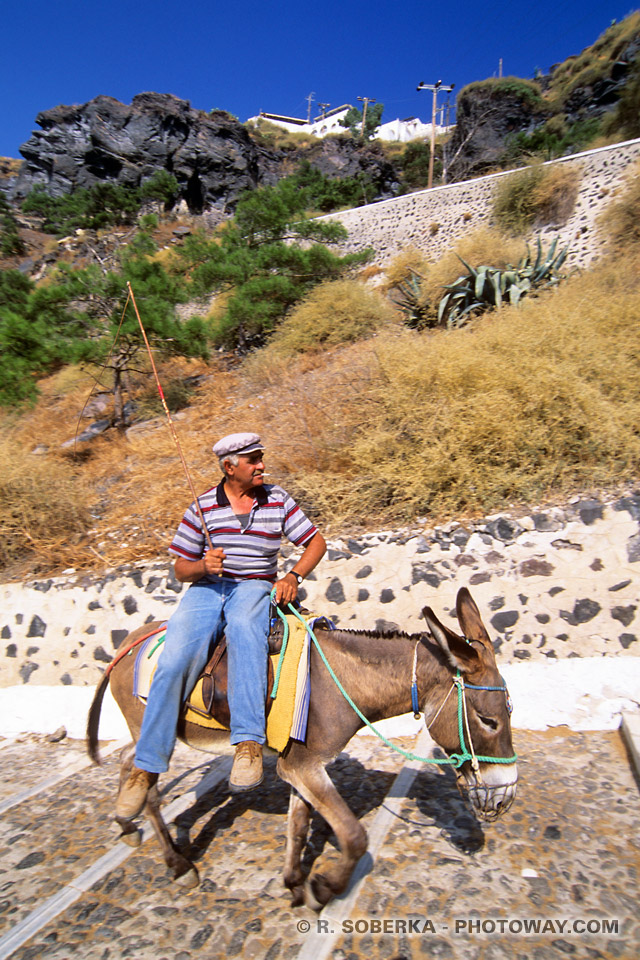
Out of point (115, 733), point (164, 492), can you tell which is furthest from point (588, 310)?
point (115, 733)

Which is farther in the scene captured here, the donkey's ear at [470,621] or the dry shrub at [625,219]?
the dry shrub at [625,219]

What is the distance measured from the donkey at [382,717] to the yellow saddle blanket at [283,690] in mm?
81

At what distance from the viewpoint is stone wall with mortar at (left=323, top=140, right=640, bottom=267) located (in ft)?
48.1

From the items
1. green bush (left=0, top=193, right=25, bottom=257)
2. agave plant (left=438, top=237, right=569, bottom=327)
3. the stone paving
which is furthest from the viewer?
green bush (left=0, top=193, right=25, bottom=257)

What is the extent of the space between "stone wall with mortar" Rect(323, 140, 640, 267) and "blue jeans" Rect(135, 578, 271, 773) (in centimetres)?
1511

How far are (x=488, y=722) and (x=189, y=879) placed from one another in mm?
1774

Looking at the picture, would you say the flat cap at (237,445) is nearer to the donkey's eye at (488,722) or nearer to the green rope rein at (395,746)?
the green rope rein at (395,746)

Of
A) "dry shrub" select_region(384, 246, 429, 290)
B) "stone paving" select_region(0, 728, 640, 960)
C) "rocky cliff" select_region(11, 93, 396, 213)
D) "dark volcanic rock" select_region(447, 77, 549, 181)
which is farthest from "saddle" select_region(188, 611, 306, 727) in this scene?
"rocky cliff" select_region(11, 93, 396, 213)

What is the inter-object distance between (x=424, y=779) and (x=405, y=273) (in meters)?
16.5

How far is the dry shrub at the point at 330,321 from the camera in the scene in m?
12.5

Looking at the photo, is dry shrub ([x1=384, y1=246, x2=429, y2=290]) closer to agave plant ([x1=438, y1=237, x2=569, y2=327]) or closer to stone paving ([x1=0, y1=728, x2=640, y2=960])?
agave plant ([x1=438, y1=237, x2=569, y2=327])

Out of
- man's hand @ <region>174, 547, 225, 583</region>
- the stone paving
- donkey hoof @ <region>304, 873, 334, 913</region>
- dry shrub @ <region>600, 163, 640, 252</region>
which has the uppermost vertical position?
dry shrub @ <region>600, 163, 640, 252</region>

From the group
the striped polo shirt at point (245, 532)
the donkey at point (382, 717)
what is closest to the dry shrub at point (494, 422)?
the striped polo shirt at point (245, 532)

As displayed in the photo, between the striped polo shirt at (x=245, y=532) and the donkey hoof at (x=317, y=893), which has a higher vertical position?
the striped polo shirt at (x=245, y=532)
